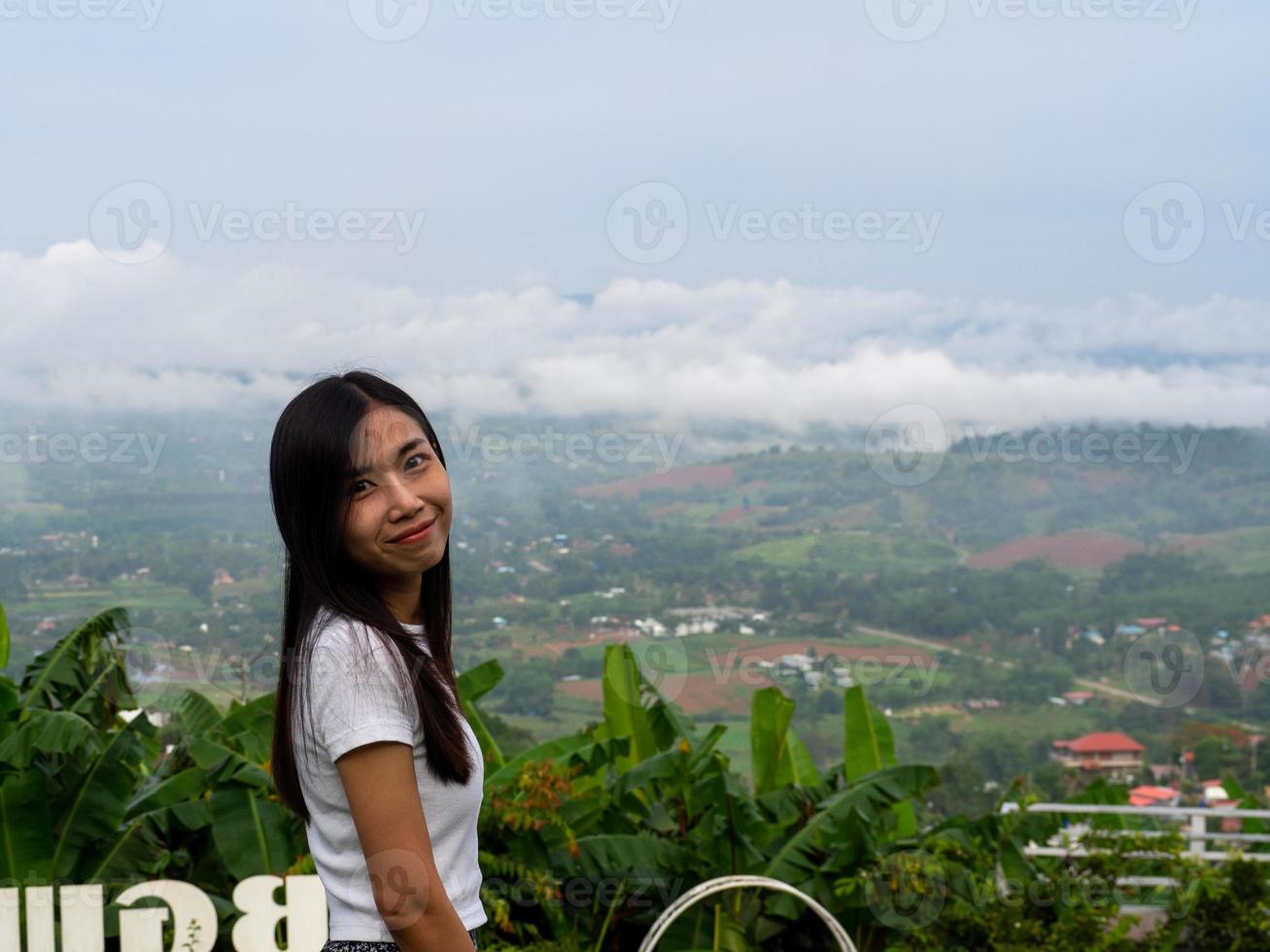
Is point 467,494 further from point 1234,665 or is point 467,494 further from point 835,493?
point 1234,665

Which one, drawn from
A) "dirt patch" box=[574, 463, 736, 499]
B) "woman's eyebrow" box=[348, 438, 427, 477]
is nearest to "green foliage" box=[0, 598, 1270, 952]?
"woman's eyebrow" box=[348, 438, 427, 477]

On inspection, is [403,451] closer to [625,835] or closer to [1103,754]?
[625,835]

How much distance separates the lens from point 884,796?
488 centimetres

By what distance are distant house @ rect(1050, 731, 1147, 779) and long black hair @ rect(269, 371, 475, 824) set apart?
9.23m

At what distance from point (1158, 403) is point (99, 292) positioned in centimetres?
1512

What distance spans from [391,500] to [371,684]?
211 mm

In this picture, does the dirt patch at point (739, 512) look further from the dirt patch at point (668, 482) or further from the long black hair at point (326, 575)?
the long black hair at point (326, 575)

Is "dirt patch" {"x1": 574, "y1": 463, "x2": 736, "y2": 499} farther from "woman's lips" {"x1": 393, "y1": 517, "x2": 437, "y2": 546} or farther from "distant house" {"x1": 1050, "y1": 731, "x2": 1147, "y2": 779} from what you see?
"woman's lips" {"x1": 393, "y1": 517, "x2": 437, "y2": 546}

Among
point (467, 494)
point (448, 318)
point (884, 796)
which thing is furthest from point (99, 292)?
point (884, 796)

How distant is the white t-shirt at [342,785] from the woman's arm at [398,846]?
0.07 feet

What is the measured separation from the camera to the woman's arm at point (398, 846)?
120cm

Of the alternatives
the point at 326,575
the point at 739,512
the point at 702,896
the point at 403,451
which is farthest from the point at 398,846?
the point at 739,512

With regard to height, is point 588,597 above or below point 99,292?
below

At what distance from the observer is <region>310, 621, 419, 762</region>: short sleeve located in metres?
1.21
